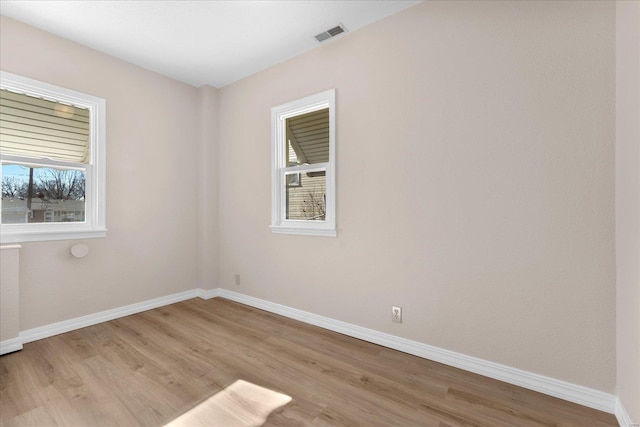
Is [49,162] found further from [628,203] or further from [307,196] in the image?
[628,203]

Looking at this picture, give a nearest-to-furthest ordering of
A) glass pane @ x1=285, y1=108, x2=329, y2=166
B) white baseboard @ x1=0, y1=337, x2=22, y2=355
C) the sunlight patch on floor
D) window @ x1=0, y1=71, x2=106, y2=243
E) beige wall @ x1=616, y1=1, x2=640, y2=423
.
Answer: beige wall @ x1=616, y1=1, x2=640, y2=423
the sunlight patch on floor
white baseboard @ x1=0, y1=337, x2=22, y2=355
window @ x1=0, y1=71, x2=106, y2=243
glass pane @ x1=285, y1=108, x2=329, y2=166

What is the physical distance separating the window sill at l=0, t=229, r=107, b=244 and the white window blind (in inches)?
27.6

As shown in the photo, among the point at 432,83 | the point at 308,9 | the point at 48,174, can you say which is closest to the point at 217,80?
the point at 308,9

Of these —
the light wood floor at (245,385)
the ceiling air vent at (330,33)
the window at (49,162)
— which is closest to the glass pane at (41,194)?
the window at (49,162)

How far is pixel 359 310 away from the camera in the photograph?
8.82 ft

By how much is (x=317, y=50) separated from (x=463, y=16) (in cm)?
135

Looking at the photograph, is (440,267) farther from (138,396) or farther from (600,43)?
(138,396)

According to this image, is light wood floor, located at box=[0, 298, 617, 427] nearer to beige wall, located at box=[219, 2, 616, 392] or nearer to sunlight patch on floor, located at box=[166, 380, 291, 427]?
sunlight patch on floor, located at box=[166, 380, 291, 427]

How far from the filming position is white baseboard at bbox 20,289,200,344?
261cm

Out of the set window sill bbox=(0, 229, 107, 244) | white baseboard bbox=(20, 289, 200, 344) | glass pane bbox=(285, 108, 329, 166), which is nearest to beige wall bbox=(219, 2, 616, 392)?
glass pane bbox=(285, 108, 329, 166)

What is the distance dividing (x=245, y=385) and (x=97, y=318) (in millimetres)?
2065

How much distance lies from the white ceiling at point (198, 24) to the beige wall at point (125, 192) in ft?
0.79

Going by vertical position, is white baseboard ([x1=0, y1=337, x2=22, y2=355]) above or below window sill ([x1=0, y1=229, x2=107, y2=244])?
below

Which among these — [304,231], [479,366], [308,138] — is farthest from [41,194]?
[479,366]
